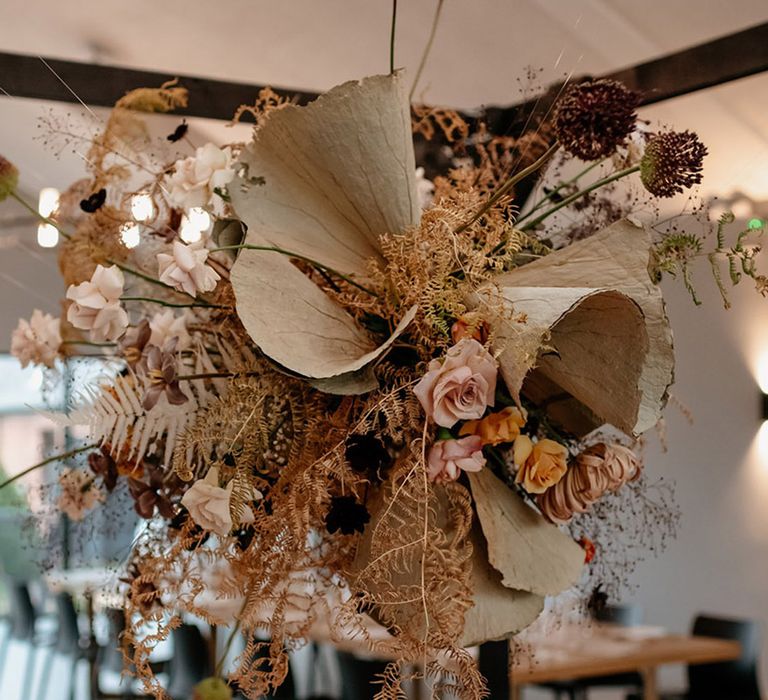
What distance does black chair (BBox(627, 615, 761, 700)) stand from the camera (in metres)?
2.69

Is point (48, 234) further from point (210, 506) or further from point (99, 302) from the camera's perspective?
point (210, 506)

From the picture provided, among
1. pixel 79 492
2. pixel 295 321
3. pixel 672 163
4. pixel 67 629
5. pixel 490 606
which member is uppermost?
pixel 672 163

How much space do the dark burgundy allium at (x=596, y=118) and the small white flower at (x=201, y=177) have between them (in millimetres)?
284

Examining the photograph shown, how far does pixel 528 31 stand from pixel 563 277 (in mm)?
370

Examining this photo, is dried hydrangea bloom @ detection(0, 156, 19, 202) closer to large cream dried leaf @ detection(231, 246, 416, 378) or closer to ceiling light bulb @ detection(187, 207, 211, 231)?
ceiling light bulb @ detection(187, 207, 211, 231)

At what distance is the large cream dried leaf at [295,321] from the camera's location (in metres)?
0.72

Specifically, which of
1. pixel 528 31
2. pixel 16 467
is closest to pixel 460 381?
pixel 528 31

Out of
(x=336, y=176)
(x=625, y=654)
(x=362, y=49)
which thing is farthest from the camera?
(x=625, y=654)

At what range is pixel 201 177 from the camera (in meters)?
0.89

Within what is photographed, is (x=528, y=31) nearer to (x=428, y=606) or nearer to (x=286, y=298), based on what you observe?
(x=286, y=298)

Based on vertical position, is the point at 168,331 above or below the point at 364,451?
above

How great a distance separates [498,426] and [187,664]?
3.23 meters

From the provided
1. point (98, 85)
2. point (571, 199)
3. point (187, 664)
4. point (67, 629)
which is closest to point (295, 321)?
point (571, 199)

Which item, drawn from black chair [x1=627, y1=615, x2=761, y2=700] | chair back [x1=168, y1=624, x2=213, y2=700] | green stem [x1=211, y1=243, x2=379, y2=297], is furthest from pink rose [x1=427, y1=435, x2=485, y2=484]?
chair back [x1=168, y1=624, x2=213, y2=700]
